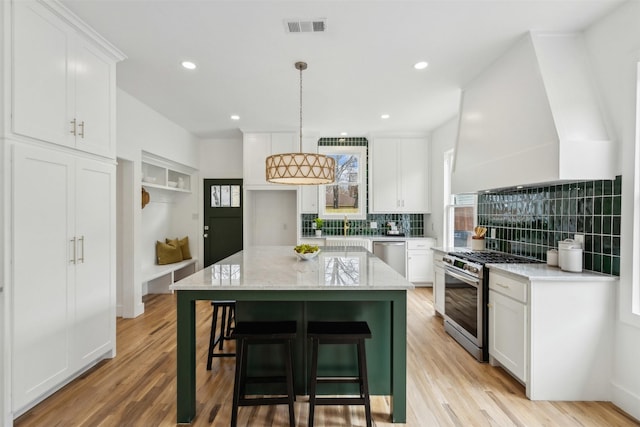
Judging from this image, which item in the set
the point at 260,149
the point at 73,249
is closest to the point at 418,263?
the point at 260,149

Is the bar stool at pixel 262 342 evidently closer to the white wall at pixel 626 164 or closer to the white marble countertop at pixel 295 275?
the white marble countertop at pixel 295 275

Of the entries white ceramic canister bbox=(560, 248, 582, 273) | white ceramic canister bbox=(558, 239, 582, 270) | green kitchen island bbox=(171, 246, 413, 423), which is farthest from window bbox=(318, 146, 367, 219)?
white ceramic canister bbox=(560, 248, 582, 273)

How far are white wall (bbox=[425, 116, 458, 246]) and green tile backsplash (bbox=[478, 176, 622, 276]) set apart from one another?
4.17 ft

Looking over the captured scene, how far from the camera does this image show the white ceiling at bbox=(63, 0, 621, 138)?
2.24 metres

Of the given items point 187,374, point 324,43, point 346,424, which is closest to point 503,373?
point 346,424

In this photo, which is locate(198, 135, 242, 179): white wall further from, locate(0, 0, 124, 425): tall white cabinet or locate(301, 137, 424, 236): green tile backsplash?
locate(0, 0, 124, 425): tall white cabinet

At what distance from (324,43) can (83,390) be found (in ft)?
10.8

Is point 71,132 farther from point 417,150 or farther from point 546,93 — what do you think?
point 417,150

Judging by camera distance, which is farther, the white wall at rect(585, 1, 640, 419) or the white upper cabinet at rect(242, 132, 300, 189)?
the white upper cabinet at rect(242, 132, 300, 189)

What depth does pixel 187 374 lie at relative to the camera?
1.98 meters

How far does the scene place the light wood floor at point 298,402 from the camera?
202 cm

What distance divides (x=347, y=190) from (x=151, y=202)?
328cm

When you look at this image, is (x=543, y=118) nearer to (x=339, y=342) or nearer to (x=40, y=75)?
(x=339, y=342)

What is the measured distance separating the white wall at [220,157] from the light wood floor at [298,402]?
3.69 meters
